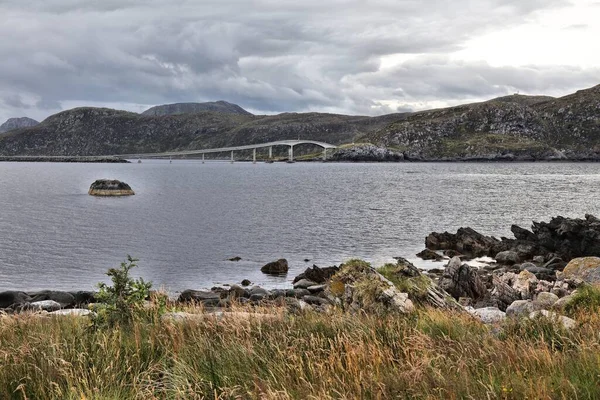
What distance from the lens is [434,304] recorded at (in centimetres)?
1580

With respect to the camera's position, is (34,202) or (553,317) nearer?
(553,317)

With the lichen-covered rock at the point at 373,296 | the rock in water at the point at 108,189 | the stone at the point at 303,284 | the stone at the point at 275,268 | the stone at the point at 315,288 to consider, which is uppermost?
the lichen-covered rock at the point at 373,296

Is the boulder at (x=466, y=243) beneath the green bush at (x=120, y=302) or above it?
beneath

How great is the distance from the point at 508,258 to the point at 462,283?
17.0m

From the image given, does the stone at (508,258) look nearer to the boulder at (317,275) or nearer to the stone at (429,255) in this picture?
the stone at (429,255)

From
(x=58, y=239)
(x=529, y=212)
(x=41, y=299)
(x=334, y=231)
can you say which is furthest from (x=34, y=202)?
(x=529, y=212)

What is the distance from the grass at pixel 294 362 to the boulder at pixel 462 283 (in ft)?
48.0

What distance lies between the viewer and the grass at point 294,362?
577 centimetres

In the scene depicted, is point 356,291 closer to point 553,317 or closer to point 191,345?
point 553,317

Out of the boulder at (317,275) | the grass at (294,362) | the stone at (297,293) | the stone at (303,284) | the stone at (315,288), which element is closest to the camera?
the grass at (294,362)

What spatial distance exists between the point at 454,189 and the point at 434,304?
9789cm

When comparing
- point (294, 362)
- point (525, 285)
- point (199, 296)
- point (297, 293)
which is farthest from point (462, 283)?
point (294, 362)

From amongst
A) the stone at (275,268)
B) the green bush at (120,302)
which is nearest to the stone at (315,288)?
the stone at (275,268)

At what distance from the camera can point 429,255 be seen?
132 ft
